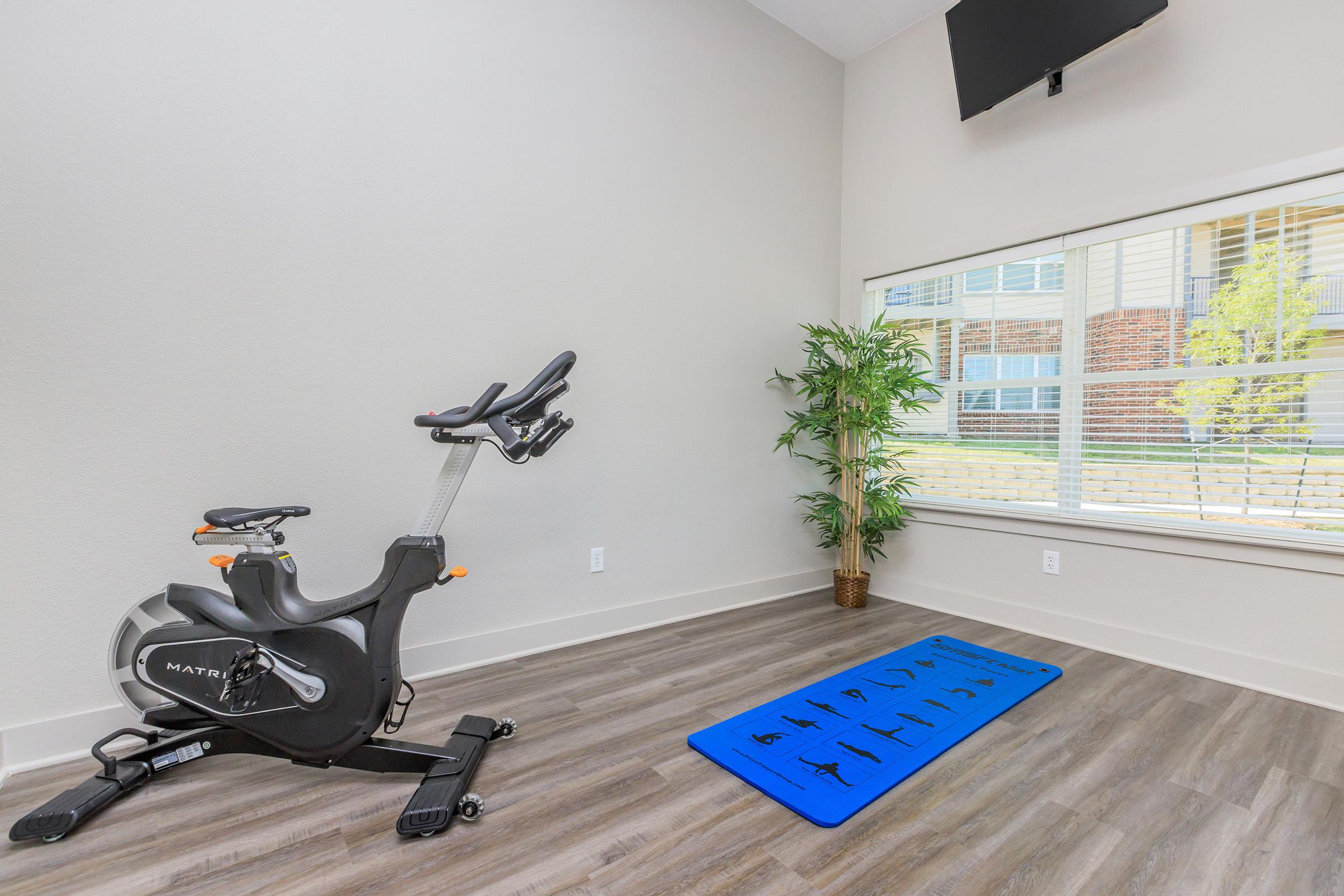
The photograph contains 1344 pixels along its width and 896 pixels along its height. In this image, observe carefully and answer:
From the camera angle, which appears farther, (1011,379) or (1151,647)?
(1011,379)

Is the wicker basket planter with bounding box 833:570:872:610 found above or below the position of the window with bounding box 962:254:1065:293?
below

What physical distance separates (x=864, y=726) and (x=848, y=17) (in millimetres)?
3759

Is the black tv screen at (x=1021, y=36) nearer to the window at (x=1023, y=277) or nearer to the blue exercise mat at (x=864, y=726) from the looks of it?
the window at (x=1023, y=277)

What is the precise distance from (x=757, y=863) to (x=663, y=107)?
10.4 feet

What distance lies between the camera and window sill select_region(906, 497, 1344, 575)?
2342mm

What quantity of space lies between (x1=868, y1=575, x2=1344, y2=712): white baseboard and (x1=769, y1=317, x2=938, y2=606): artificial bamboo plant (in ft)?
1.45

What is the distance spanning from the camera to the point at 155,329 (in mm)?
1924

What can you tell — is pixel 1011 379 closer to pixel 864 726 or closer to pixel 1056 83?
pixel 1056 83

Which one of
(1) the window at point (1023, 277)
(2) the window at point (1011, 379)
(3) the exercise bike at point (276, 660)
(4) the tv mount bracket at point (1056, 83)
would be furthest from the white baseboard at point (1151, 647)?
(3) the exercise bike at point (276, 660)

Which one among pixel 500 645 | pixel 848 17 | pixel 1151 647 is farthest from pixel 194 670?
pixel 848 17

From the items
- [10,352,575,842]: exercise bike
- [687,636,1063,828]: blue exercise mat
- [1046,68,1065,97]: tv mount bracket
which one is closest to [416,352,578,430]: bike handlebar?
[10,352,575,842]: exercise bike

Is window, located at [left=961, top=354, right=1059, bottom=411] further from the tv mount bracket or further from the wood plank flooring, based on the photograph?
the wood plank flooring

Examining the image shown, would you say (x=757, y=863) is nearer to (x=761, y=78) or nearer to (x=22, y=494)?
Answer: (x=22, y=494)

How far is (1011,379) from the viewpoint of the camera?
329cm
